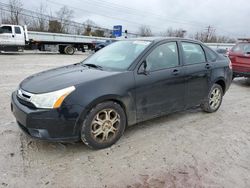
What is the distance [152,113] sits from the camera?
392 centimetres

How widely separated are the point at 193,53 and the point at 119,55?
60.4 inches

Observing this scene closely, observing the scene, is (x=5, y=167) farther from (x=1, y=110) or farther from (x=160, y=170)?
(x=1, y=110)

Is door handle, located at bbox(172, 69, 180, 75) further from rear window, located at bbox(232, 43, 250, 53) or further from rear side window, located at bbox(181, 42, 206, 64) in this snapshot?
rear window, located at bbox(232, 43, 250, 53)

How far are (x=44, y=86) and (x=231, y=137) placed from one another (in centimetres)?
304

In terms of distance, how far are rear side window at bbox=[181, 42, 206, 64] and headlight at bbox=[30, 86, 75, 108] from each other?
241 cm

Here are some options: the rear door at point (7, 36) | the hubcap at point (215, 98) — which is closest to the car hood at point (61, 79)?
the hubcap at point (215, 98)

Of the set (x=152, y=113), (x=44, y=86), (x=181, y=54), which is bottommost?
(x=152, y=113)

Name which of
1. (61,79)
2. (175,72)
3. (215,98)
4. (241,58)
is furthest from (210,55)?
(241,58)

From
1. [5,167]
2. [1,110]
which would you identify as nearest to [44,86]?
[5,167]

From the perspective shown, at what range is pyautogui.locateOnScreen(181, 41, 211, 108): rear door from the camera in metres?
4.44

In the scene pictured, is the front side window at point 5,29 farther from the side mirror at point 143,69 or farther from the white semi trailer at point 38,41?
the side mirror at point 143,69

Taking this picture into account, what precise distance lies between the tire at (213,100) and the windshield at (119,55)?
6.29 feet

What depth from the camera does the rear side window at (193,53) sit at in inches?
177

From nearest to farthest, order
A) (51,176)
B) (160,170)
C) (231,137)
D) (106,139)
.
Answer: (51,176) → (160,170) → (106,139) → (231,137)
